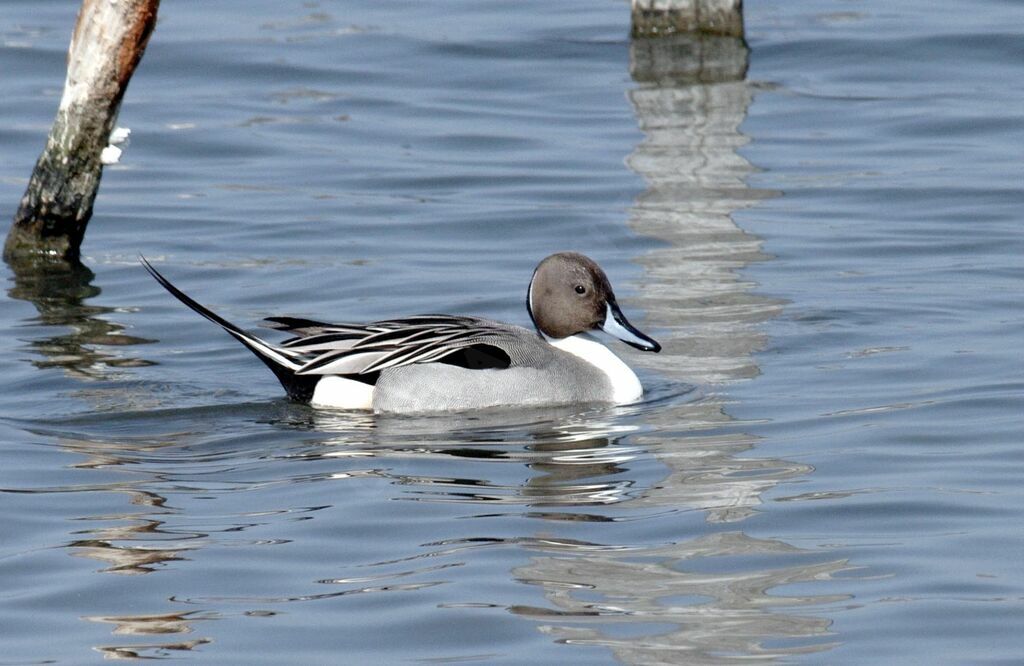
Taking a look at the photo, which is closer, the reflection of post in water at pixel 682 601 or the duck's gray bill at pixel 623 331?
the reflection of post in water at pixel 682 601

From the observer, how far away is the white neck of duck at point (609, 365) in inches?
305

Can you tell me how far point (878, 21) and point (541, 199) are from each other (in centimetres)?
610

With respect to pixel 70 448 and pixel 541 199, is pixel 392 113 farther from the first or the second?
pixel 70 448

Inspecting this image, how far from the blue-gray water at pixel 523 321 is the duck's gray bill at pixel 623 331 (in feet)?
0.94

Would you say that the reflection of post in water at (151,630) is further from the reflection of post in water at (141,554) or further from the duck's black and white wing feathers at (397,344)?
the duck's black and white wing feathers at (397,344)

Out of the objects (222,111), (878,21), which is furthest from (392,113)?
(878,21)

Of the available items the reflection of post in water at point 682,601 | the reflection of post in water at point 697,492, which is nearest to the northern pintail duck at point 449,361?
the reflection of post in water at point 697,492

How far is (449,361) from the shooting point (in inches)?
300

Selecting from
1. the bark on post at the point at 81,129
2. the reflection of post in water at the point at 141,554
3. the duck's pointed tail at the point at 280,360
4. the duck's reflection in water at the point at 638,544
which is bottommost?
the duck's reflection in water at the point at 638,544

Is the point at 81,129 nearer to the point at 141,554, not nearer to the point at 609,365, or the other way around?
the point at 609,365

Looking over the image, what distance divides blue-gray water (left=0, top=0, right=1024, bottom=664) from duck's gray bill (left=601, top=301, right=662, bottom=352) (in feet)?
0.94

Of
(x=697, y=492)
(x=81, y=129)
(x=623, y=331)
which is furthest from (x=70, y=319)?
(x=697, y=492)

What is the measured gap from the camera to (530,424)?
24.2ft

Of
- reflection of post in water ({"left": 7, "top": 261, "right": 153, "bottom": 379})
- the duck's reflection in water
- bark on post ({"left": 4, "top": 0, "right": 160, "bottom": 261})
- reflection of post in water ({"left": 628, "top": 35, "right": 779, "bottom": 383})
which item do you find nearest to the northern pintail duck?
the duck's reflection in water
